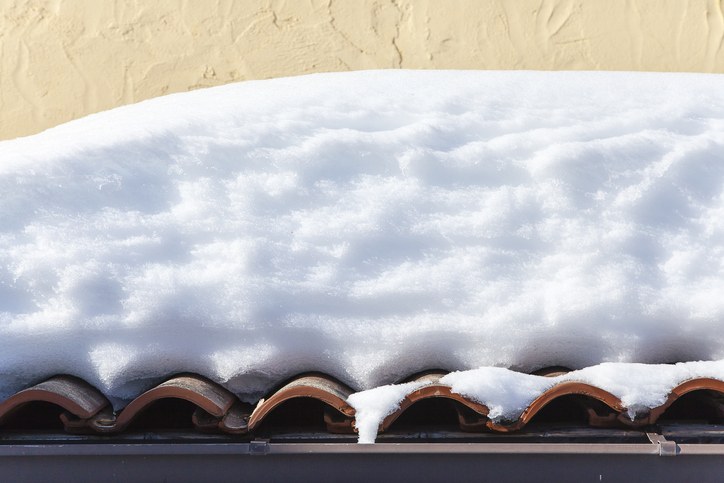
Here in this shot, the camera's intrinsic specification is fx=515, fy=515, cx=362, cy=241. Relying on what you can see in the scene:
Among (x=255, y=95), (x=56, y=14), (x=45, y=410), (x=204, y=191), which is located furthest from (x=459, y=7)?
(x=45, y=410)

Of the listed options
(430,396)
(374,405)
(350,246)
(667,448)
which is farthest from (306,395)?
(667,448)

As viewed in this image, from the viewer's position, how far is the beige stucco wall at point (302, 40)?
3.26 meters

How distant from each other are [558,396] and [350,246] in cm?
72

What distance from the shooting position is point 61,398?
4.01 feet

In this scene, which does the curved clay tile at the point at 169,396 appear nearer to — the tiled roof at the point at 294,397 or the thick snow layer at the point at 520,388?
the tiled roof at the point at 294,397

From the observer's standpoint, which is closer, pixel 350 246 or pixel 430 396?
pixel 430 396

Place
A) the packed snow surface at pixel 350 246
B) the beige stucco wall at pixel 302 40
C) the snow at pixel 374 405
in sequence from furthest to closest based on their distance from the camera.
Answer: the beige stucco wall at pixel 302 40, the packed snow surface at pixel 350 246, the snow at pixel 374 405

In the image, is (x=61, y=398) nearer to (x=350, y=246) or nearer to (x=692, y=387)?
(x=350, y=246)

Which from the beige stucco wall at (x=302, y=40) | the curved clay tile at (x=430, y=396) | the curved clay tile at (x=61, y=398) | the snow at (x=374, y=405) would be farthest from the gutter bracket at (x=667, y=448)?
the beige stucco wall at (x=302, y=40)

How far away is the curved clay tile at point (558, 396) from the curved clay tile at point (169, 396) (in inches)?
26.1

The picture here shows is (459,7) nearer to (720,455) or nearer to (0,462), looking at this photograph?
(720,455)

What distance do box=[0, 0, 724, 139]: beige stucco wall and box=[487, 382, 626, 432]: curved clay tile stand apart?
2533mm

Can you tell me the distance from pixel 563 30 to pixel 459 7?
673 millimetres

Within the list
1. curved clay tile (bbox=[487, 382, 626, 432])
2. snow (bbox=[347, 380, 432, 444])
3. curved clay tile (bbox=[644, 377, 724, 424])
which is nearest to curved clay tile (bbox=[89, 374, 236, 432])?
snow (bbox=[347, 380, 432, 444])
